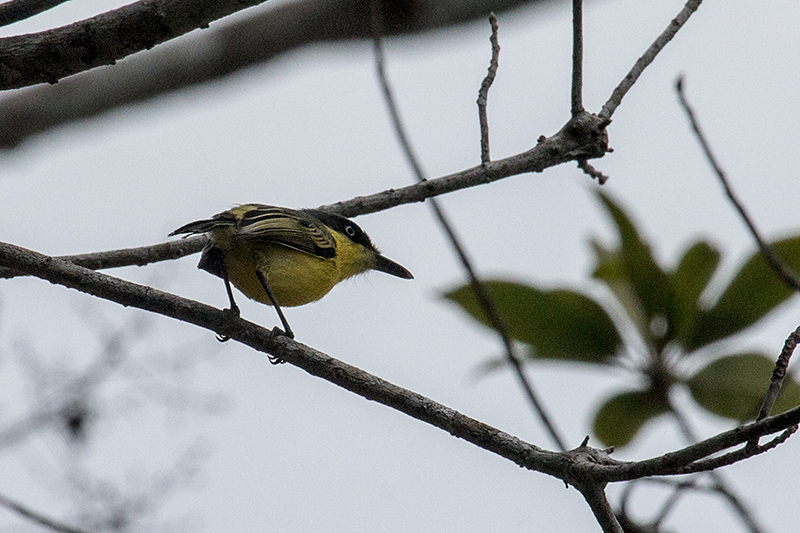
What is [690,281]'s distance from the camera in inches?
193

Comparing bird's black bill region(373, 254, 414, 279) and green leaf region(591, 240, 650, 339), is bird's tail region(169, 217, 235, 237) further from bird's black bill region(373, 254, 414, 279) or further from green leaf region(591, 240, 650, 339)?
green leaf region(591, 240, 650, 339)

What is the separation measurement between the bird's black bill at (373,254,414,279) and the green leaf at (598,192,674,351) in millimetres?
1382

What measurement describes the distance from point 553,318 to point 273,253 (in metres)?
1.58

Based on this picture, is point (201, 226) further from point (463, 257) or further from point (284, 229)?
point (463, 257)

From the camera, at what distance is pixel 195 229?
12.4 ft

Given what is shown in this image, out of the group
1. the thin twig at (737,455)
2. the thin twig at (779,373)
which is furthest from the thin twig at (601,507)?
the thin twig at (779,373)

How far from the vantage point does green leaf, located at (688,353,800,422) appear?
4.66 m

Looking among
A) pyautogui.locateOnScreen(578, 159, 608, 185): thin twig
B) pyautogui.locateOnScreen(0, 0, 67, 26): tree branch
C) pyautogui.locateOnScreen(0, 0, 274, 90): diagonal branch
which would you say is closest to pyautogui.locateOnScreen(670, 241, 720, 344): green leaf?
pyautogui.locateOnScreen(578, 159, 608, 185): thin twig

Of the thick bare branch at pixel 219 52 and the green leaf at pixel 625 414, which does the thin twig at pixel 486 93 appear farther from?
the green leaf at pixel 625 414

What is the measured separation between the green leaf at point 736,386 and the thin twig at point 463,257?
7.60 ft

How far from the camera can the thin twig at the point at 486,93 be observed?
3.57m

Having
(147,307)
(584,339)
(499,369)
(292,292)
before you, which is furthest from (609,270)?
(147,307)

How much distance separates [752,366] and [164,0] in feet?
11.4

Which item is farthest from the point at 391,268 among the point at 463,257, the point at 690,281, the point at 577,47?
the point at 463,257
